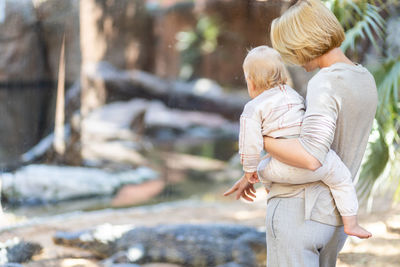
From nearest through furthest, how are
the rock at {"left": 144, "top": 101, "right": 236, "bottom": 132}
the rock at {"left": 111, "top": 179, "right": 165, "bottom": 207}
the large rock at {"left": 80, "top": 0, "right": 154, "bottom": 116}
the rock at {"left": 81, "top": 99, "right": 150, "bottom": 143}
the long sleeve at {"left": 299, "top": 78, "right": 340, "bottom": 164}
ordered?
the long sleeve at {"left": 299, "top": 78, "right": 340, "bottom": 164} < the rock at {"left": 111, "top": 179, "right": 165, "bottom": 207} < the large rock at {"left": 80, "top": 0, "right": 154, "bottom": 116} < the rock at {"left": 81, "top": 99, "right": 150, "bottom": 143} < the rock at {"left": 144, "top": 101, "right": 236, "bottom": 132}

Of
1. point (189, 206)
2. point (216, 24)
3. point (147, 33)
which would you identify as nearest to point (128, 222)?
point (189, 206)

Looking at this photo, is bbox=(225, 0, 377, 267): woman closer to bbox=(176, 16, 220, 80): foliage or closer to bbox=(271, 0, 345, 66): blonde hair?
Result: bbox=(271, 0, 345, 66): blonde hair

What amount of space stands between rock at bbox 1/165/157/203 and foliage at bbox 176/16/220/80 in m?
3.73

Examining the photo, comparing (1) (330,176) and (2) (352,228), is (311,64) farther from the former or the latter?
(2) (352,228)

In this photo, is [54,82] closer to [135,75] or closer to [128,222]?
[128,222]

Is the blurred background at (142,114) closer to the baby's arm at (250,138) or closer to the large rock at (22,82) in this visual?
the large rock at (22,82)

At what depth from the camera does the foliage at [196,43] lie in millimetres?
10078

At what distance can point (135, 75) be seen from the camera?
8648mm

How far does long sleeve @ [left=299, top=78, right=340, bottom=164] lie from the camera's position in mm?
1306

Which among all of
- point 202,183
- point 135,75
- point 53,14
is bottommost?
point 202,183

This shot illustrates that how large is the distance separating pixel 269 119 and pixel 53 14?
15.7 feet

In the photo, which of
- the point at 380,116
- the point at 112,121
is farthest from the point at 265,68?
the point at 112,121

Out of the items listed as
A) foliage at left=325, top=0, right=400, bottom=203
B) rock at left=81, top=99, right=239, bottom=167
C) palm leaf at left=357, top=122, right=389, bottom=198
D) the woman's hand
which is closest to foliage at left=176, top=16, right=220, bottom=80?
rock at left=81, top=99, right=239, bottom=167

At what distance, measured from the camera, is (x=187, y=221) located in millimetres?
5078
